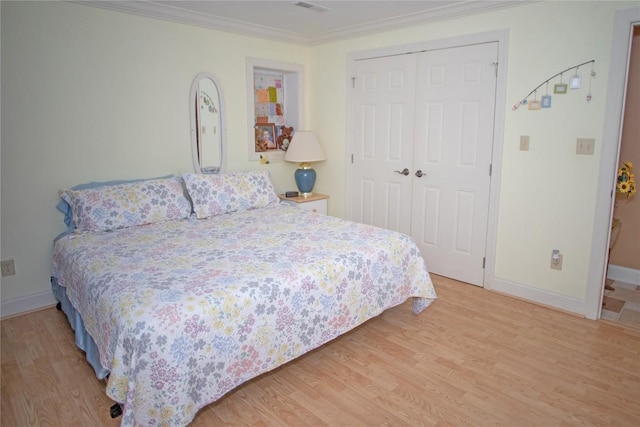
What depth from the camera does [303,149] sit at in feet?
14.4

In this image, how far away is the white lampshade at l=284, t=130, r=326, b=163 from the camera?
439cm

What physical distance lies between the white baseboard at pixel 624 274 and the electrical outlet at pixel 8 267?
16.2 ft

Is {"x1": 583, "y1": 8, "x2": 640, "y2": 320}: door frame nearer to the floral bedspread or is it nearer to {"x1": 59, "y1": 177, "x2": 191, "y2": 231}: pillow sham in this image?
the floral bedspread

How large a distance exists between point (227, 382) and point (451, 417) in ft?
3.54

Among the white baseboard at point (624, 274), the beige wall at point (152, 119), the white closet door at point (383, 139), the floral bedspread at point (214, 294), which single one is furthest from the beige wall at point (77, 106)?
the white baseboard at point (624, 274)

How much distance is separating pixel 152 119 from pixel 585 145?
3318 millimetres

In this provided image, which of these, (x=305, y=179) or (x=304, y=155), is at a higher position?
(x=304, y=155)

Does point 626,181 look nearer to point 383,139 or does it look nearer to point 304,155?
point 383,139

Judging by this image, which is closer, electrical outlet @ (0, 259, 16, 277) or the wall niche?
electrical outlet @ (0, 259, 16, 277)

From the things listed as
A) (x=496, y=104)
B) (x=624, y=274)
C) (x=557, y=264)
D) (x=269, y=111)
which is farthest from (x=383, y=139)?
(x=624, y=274)

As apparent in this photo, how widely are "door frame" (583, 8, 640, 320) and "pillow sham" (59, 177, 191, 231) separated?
9.93 ft

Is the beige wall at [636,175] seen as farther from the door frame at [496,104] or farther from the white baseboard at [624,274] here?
the door frame at [496,104]

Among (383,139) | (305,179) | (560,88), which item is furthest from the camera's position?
(305,179)

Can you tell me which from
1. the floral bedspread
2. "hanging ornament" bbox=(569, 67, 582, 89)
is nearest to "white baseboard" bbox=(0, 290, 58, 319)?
the floral bedspread
